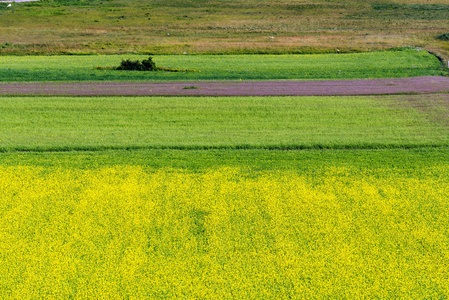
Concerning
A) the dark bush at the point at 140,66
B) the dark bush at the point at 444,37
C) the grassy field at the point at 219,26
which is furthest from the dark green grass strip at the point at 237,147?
the dark bush at the point at 444,37

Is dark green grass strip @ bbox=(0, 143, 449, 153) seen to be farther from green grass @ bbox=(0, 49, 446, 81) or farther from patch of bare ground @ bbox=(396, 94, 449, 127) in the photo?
green grass @ bbox=(0, 49, 446, 81)

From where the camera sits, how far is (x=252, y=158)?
21.0 meters

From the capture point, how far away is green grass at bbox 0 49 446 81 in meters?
39.2

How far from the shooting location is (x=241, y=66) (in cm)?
4466

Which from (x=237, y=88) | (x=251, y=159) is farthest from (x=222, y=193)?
(x=237, y=88)

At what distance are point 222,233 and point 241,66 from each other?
107 ft

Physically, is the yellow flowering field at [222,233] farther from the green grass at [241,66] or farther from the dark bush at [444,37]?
the dark bush at [444,37]

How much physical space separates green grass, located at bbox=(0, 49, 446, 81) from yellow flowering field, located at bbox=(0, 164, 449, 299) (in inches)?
852

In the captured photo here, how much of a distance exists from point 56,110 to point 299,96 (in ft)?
66.2

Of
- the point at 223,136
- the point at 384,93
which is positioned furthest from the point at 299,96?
the point at 223,136

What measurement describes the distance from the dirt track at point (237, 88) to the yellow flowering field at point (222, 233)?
563 inches

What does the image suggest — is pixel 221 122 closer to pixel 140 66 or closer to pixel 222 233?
pixel 222 233

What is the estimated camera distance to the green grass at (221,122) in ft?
74.6

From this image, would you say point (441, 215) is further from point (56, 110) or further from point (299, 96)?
point (56, 110)
